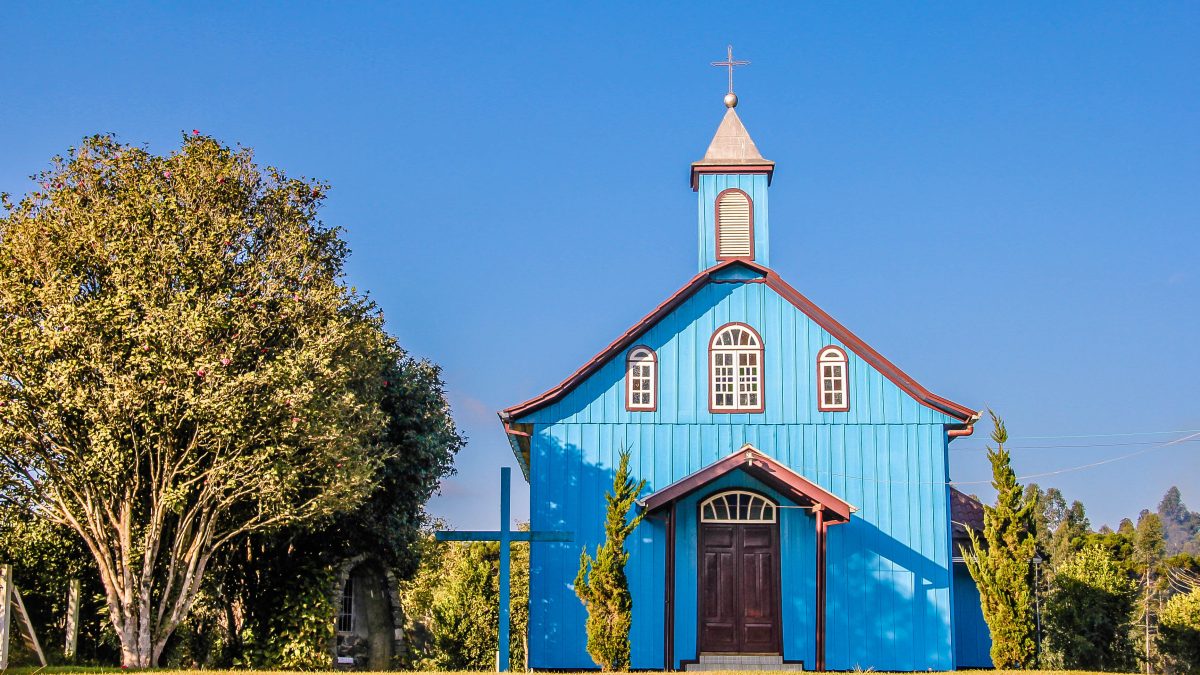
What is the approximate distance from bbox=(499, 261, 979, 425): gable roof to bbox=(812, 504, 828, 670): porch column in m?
3.17

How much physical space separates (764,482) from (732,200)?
5.94m

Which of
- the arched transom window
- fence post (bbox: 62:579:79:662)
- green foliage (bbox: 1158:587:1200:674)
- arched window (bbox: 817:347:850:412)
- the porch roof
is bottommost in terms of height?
green foliage (bbox: 1158:587:1200:674)

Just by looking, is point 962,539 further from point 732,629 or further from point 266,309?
point 266,309

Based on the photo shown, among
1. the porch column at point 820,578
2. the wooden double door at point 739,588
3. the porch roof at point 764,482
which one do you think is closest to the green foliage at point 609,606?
the porch roof at point 764,482

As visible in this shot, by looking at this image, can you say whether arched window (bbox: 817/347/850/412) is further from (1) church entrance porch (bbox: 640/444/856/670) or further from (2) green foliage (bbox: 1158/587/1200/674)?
(2) green foliage (bbox: 1158/587/1200/674)

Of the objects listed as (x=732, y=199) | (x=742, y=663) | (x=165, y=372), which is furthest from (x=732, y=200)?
(x=165, y=372)

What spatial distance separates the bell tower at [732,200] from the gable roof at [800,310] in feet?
2.22

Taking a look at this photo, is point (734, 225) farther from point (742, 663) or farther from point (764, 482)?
point (742, 663)

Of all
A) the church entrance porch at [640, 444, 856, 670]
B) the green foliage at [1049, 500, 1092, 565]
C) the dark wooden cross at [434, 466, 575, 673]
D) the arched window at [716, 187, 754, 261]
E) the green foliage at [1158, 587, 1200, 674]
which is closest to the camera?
the dark wooden cross at [434, 466, 575, 673]

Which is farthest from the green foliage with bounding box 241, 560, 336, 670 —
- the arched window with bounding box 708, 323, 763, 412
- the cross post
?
the arched window with bounding box 708, 323, 763, 412

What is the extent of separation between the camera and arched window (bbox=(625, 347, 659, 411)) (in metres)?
22.9

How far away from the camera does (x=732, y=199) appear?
24328mm

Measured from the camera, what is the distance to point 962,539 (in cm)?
2658

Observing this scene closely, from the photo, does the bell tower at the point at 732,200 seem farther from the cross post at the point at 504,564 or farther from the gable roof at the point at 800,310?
the cross post at the point at 504,564
